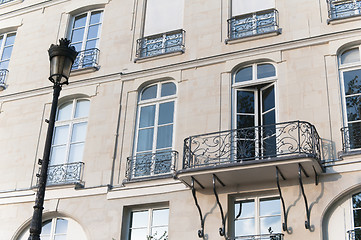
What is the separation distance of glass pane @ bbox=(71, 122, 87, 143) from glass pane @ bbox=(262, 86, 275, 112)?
4.84 meters

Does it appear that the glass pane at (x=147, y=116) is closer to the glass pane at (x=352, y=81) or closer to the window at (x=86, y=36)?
the window at (x=86, y=36)

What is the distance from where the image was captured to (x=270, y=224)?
11.8 meters

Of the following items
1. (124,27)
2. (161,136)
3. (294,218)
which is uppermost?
(124,27)

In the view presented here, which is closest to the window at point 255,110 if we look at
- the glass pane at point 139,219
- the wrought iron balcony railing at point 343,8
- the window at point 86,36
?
the wrought iron balcony railing at point 343,8

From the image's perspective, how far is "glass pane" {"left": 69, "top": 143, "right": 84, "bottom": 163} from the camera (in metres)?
14.6

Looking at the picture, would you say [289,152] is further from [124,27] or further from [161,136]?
[124,27]

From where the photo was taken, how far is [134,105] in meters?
14.5

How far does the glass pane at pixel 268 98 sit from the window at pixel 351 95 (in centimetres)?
160

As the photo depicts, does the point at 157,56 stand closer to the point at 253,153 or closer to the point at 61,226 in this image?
the point at 253,153

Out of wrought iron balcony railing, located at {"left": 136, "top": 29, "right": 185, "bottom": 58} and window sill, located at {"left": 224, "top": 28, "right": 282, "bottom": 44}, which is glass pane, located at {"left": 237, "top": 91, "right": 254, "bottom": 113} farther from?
wrought iron balcony railing, located at {"left": 136, "top": 29, "right": 185, "bottom": 58}

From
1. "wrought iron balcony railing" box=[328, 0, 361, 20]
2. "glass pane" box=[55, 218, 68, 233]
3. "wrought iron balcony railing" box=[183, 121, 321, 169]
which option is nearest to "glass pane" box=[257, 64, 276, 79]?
"wrought iron balcony railing" box=[183, 121, 321, 169]

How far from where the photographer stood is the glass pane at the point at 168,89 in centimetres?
1446

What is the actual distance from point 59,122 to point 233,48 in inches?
204

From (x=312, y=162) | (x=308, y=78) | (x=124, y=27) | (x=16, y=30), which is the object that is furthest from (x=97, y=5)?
(x=312, y=162)
